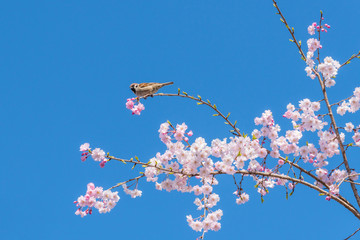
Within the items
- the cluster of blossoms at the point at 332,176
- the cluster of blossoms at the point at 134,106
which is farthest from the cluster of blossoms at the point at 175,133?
the cluster of blossoms at the point at 332,176

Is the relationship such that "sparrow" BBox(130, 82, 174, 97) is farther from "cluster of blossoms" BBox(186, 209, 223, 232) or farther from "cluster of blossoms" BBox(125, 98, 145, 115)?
"cluster of blossoms" BBox(186, 209, 223, 232)

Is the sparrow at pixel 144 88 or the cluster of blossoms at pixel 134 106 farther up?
the sparrow at pixel 144 88

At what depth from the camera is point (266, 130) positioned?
5863 mm

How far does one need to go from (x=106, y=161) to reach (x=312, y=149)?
302 cm

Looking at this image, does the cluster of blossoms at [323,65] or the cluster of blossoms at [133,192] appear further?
the cluster of blossoms at [323,65]

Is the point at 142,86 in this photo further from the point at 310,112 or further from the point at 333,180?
the point at 333,180

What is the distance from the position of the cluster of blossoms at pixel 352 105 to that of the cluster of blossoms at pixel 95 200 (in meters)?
3.55

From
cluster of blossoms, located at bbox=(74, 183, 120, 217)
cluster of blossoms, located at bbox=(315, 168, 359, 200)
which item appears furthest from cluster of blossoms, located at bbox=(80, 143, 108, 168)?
cluster of blossoms, located at bbox=(315, 168, 359, 200)

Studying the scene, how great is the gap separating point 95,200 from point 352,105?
4.01m

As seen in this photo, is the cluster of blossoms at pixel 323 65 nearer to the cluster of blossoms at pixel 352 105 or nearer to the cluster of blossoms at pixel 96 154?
the cluster of blossoms at pixel 352 105

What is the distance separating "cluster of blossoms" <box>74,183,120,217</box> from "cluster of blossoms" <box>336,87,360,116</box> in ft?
11.7

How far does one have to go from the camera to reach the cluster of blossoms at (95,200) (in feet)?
18.7

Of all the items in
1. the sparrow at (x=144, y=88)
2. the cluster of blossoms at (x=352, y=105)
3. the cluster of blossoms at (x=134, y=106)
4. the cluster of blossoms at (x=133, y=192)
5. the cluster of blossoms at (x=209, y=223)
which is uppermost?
the sparrow at (x=144, y=88)

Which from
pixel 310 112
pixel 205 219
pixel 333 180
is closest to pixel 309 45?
pixel 310 112
